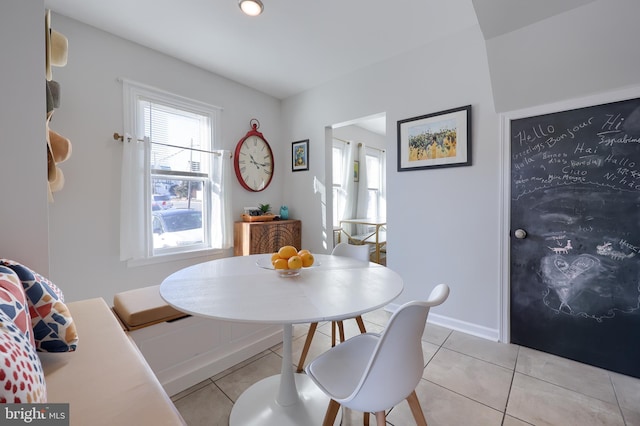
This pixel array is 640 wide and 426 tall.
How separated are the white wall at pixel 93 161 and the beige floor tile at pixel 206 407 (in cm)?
139

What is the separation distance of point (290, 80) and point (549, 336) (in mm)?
3462

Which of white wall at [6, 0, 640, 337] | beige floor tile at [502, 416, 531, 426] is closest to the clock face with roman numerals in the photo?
white wall at [6, 0, 640, 337]

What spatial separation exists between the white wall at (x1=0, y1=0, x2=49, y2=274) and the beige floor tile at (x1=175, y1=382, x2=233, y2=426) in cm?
102

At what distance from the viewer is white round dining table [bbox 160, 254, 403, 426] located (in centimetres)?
97

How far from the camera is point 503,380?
1.71m

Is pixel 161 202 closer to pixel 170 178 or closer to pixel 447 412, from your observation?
pixel 170 178

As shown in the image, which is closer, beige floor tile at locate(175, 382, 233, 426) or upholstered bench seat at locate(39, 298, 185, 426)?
upholstered bench seat at locate(39, 298, 185, 426)

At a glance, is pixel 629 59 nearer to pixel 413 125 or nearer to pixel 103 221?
pixel 413 125

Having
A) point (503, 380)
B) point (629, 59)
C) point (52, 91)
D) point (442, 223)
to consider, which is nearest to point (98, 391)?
point (52, 91)

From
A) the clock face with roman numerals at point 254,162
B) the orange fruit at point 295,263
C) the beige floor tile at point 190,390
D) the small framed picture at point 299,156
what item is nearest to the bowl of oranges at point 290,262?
the orange fruit at point 295,263

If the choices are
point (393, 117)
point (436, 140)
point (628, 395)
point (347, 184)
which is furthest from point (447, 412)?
point (347, 184)

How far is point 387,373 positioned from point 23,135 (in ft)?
5.87

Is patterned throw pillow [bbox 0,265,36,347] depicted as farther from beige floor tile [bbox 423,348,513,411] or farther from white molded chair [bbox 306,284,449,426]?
beige floor tile [bbox 423,348,513,411]

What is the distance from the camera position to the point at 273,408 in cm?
142
